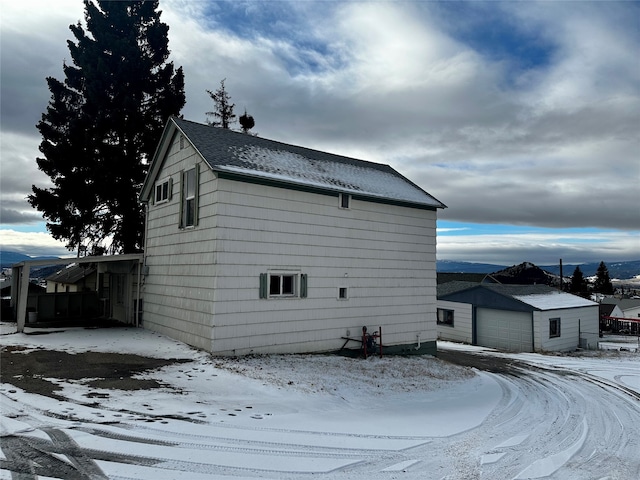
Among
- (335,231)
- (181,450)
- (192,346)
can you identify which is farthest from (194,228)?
(181,450)

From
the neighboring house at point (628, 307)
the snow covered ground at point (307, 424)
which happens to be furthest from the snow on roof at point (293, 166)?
the neighboring house at point (628, 307)

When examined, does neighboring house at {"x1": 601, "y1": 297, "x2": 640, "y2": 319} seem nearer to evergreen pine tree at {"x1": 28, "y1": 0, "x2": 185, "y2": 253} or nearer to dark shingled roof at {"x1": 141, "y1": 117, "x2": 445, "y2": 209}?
dark shingled roof at {"x1": 141, "y1": 117, "x2": 445, "y2": 209}

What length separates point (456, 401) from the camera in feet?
35.0

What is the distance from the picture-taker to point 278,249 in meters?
12.9

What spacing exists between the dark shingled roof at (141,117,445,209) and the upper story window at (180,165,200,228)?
43.2 inches

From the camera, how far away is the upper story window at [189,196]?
516 inches

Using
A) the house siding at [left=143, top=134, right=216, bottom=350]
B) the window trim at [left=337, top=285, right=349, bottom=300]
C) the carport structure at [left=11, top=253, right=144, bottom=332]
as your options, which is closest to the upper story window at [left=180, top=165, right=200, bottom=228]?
the house siding at [left=143, top=134, right=216, bottom=350]

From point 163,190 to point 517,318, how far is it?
21698mm

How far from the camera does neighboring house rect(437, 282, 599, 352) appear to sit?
25422 millimetres

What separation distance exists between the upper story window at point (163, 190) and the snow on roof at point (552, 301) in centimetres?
2110

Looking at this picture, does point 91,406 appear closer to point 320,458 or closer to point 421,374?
point 320,458

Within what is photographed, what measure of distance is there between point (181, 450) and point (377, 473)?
2.79 meters

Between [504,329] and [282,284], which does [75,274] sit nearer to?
[282,284]

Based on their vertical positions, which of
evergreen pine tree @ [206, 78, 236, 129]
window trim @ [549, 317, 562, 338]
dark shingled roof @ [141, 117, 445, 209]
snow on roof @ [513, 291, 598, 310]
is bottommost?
window trim @ [549, 317, 562, 338]
